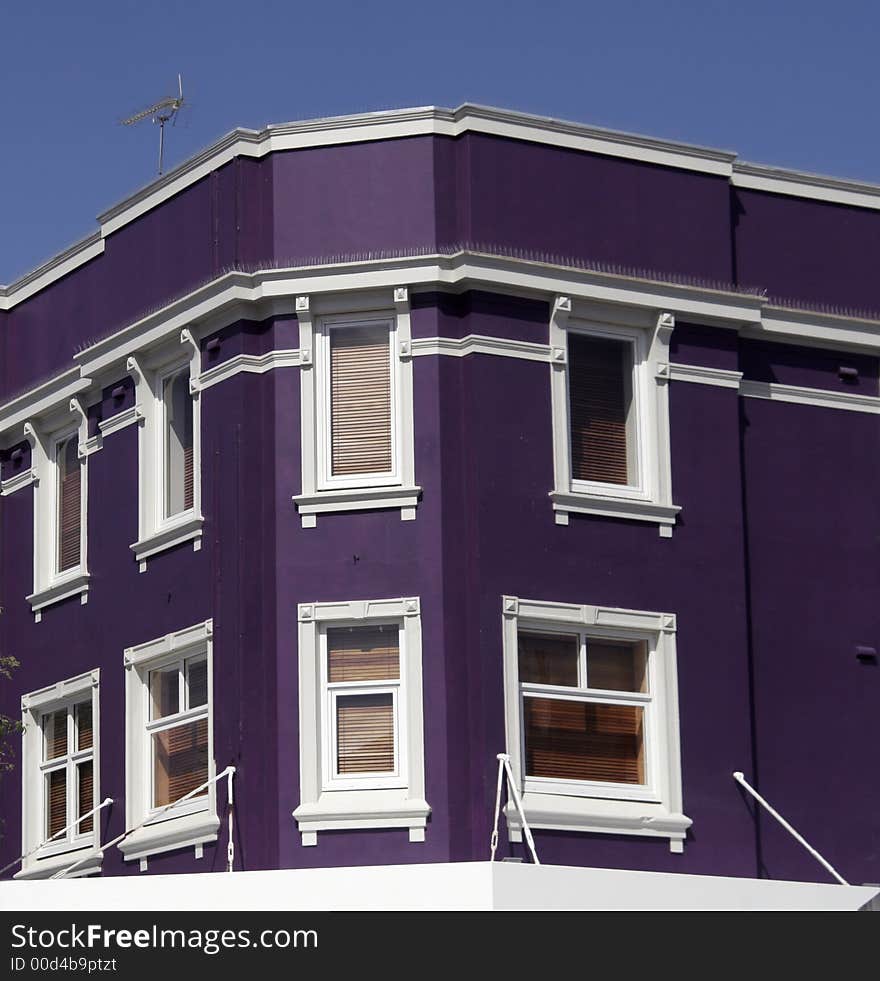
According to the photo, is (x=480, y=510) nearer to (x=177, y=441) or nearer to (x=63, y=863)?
(x=177, y=441)

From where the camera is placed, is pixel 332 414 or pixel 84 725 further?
pixel 84 725

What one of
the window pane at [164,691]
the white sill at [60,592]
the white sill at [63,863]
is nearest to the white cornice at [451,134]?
the white sill at [60,592]

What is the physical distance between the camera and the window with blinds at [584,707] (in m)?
28.3

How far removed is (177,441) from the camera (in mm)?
31000

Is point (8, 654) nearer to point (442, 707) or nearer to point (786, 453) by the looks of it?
point (442, 707)

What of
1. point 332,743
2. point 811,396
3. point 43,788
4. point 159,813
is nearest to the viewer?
point 332,743

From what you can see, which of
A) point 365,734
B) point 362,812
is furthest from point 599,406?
point 362,812

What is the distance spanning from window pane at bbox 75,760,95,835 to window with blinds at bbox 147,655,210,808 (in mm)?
1750

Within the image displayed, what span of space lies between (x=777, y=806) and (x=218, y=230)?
9.63m

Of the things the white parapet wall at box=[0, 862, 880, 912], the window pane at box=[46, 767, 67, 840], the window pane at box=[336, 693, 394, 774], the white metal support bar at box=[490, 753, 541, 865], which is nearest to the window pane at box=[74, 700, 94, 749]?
the window pane at box=[46, 767, 67, 840]

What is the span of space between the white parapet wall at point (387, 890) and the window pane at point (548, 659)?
2.94 meters

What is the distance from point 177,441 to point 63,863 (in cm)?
559
